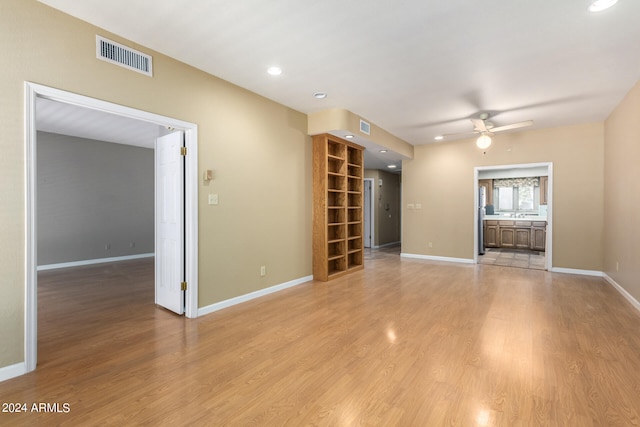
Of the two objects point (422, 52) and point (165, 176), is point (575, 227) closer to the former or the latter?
point (422, 52)

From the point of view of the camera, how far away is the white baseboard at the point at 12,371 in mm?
2082

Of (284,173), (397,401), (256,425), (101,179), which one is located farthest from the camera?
(101,179)

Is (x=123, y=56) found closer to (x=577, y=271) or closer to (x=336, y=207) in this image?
(x=336, y=207)

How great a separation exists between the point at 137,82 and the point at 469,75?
3.58m

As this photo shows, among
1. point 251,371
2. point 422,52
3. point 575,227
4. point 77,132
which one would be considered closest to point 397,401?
point 251,371

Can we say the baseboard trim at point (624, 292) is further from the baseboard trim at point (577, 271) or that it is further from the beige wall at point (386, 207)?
the beige wall at point (386, 207)

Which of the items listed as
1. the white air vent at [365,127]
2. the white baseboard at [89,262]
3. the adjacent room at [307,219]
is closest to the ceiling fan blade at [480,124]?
the adjacent room at [307,219]

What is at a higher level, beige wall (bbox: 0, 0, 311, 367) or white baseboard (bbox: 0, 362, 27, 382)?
beige wall (bbox: 0, 0, 311, 367)

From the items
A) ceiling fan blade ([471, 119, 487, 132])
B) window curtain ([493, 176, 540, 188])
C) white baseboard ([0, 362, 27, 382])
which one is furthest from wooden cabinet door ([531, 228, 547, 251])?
white baseboard ([0, 362, 27, 382])

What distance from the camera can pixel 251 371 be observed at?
222cm

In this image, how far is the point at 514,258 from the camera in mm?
7254

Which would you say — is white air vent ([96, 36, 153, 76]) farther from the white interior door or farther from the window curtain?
the window curtain

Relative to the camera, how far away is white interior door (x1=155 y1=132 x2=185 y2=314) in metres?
3.35

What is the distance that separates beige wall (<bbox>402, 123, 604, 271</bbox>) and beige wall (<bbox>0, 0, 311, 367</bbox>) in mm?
3482
